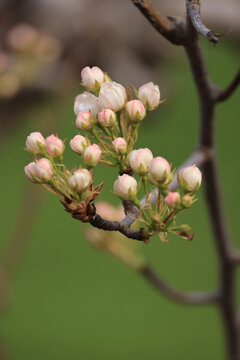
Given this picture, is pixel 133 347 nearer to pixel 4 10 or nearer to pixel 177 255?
pixel 177 255

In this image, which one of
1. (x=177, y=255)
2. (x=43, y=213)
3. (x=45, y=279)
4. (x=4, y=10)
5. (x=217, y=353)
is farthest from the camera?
(x=43, y=213)

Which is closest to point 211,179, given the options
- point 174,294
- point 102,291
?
point 174,294

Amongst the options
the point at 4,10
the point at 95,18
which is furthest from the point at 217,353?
the point at 4,10

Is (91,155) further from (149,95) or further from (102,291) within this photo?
(102,291)

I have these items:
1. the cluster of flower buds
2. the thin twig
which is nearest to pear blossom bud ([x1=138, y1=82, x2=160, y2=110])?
the cluster of flower buds

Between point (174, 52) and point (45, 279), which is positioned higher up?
point (174, 52)
